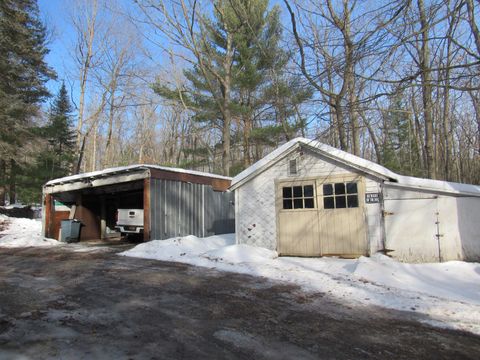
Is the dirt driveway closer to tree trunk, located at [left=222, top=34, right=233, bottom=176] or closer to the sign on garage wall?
the sign on garage wall

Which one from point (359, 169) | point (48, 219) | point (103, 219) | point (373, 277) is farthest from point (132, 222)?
point (373, 277)

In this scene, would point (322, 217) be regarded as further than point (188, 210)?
No

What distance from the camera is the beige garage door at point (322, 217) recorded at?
10.0m

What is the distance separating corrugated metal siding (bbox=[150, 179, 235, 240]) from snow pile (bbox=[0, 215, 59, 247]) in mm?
5207

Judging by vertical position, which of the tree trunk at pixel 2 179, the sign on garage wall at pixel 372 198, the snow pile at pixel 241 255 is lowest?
the snow pile at pixel 241 255

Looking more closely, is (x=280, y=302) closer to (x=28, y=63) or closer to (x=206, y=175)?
(x=206, y=175)

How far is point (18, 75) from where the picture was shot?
23.8 m

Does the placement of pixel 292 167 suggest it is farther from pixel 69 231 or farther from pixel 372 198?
pixel 69 231

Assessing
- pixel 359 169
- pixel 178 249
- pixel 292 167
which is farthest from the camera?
pixel 178 249

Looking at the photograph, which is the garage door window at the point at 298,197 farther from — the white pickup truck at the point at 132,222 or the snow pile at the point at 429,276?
the white pickup truck at the point at 132,222

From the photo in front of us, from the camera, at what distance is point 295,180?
36.4 ft

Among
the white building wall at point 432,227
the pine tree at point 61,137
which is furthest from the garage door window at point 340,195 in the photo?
the pine tree at point 61,137

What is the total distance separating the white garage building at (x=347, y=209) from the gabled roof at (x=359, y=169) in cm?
2

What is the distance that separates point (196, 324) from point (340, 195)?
6641mm
